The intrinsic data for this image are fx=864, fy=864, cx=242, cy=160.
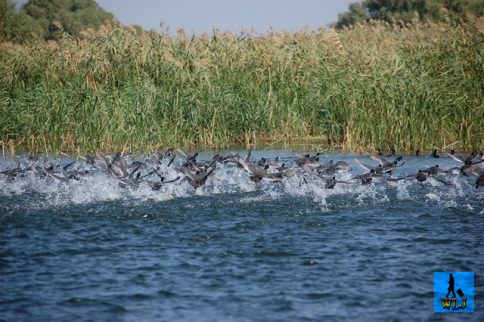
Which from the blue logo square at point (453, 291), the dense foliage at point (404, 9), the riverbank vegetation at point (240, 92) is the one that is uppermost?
the dense foliage at point (404, 9)

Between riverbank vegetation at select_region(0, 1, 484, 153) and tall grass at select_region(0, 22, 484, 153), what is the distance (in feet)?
0.09

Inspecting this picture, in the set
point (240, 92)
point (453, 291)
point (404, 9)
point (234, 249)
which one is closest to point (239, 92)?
point (240, 92)

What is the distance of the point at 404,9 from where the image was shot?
63.2 meters

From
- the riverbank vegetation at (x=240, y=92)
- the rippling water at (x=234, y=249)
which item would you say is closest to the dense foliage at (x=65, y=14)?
the riverbank vegetation at (x=240, y=92)

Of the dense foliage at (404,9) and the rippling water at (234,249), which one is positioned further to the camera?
the dense foliage at (404,9)

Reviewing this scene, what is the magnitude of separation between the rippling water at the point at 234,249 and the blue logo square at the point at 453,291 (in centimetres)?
10

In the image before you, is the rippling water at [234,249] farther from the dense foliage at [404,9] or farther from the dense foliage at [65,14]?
the dense foliage at [65,14]

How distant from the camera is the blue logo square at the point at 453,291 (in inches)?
303

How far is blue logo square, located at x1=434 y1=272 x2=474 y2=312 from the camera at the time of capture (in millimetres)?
7688

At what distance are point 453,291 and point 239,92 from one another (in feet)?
37.1

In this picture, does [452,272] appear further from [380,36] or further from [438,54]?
[380,36]

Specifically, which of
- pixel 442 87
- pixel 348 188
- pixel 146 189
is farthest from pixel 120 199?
pixel 442 87

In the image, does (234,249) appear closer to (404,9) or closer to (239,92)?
(239,92)

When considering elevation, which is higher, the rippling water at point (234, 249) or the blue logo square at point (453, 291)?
the rippling water at point (234, 249)
